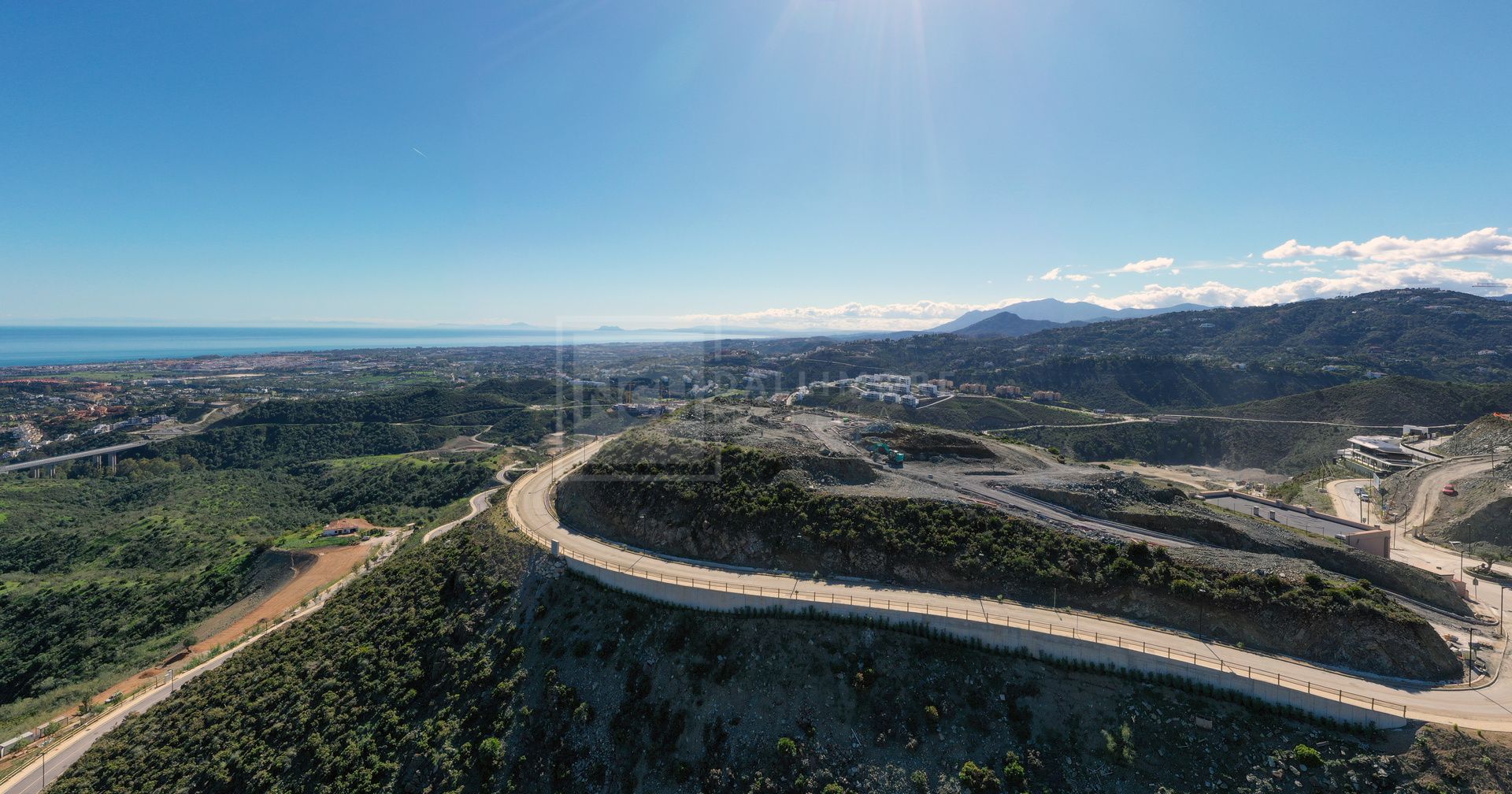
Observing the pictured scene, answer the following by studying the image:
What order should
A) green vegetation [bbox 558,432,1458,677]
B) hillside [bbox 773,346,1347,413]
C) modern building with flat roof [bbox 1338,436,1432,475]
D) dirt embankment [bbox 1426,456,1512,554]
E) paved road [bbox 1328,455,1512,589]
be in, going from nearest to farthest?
green vegetation [bbox 558,432,1458,677], paved road [bbox 1328,455,1512,589], dirt embankment [bbox 1426,456,1512,554], modern building with flat roof [bbox 1338,436,1432,475], hillside [bbox 773,346,1347,413]

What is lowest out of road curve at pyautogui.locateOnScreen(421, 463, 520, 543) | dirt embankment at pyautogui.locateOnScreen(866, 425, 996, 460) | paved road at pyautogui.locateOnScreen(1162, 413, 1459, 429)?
Answer: road curve at pyautogui.locateOnScreen(421, 463, 520, 543)

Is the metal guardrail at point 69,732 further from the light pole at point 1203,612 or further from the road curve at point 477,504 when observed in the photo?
the light pole at point 1203,612

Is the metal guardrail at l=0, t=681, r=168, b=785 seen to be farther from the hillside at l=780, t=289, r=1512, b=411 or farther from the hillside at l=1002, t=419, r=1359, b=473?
the hillside at l=780, t=289, r=1512, b=411

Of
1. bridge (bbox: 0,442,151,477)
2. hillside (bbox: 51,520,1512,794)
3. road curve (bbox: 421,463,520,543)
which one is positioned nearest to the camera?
hillside (bbox: 51,520,1512,794)

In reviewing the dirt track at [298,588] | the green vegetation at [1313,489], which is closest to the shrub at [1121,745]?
the green vegetation at [1313,489]

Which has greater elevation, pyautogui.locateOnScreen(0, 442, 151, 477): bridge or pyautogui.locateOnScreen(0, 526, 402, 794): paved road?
pyautogui.locateOnScreen(0, 442, 151, 477): bridge

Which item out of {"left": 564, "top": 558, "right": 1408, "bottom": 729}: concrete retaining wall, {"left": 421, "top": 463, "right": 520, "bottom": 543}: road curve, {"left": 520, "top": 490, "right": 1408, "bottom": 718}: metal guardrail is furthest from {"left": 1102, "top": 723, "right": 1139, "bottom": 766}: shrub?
{"left": 421, "top": 463, "right": 520, "bottom": 543}: road curve

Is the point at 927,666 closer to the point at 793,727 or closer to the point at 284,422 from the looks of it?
the point at 793,727

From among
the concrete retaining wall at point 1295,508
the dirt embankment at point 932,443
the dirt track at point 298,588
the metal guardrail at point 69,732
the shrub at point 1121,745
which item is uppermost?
the dirt embankment at point 932,443
